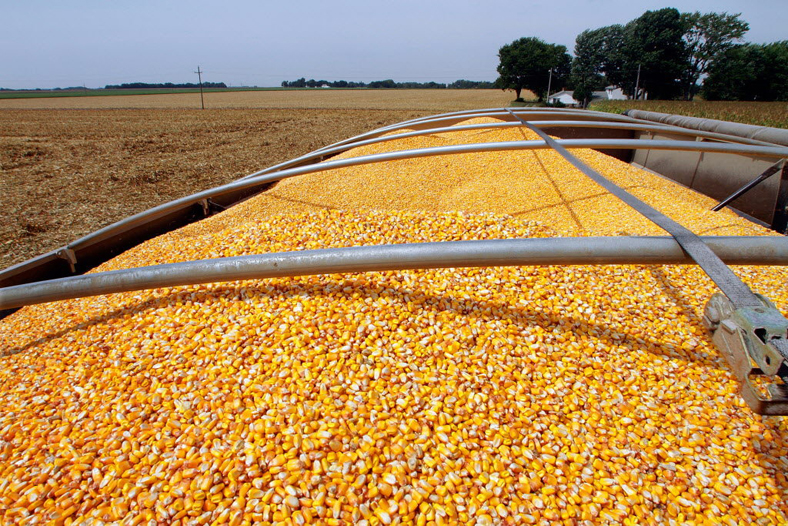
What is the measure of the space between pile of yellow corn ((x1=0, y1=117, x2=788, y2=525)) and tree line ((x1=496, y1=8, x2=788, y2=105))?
51185 millimetres

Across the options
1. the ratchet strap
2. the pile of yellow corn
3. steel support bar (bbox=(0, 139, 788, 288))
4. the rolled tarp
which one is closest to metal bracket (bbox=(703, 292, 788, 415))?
the ratchet strap

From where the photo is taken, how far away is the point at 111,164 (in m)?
11.6

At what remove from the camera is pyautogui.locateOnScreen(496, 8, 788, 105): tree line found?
41.1 m

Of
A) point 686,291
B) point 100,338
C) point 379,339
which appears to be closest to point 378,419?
point 379,339

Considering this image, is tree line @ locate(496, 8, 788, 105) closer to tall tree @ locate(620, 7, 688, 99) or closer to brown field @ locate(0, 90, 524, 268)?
tall tree @ locate(620, 7, 688, 99)

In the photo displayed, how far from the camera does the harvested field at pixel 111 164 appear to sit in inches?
273

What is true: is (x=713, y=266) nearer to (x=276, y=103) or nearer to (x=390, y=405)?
(x=390, y=405)

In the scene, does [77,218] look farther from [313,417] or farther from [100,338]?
[313,417]

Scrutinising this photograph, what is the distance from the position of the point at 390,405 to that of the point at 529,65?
173 feet

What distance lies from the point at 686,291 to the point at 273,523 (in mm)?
3007

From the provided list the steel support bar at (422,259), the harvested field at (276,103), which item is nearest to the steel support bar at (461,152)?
the steel support bar at (422,259)

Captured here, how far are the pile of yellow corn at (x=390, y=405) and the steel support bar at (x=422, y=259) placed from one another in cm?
37

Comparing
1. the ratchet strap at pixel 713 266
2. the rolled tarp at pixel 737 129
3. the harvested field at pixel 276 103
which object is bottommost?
the ratchet strap at pixel 713 266

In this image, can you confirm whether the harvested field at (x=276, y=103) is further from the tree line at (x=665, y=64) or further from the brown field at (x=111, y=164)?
the brown field at (x=111, y=164)
